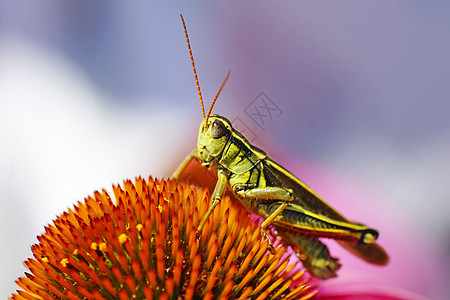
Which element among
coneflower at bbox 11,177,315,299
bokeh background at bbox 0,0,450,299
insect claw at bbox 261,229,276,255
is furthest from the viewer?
bokeh background at bbox 0,0,450,299

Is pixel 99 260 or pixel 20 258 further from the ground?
pixel 99 260

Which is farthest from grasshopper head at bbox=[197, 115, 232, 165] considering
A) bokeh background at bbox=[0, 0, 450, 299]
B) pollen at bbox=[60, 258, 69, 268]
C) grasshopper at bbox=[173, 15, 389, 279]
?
bokeh background at bbox=[0, 0, 450, 299]

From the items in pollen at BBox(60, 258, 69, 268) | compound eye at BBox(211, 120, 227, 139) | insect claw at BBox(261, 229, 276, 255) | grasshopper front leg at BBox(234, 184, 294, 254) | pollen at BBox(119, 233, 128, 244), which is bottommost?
pollen at BBox(60, 258, 69, 268)

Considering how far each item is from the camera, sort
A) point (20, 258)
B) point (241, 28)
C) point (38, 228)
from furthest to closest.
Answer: point (241, 28)
point (38, 228)
point (20, 258)

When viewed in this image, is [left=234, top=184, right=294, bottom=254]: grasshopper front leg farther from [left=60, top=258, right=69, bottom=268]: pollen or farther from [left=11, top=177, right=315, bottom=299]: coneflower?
[left=60, top=258, right=69, bottom=268]: pollen

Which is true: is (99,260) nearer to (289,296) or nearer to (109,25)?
(289,296)

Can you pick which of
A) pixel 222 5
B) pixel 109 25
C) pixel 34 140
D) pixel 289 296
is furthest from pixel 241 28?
pixel 289 296
